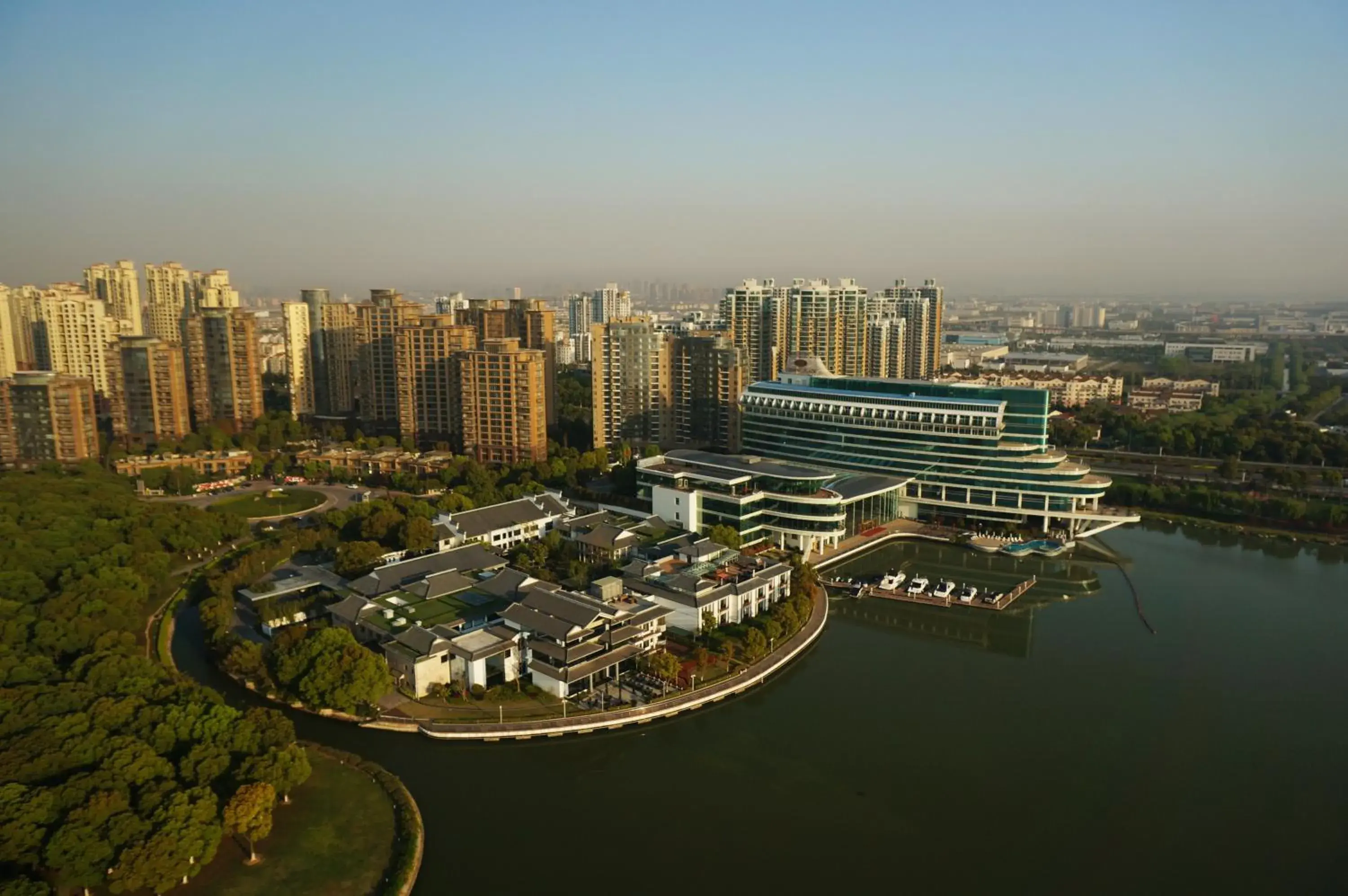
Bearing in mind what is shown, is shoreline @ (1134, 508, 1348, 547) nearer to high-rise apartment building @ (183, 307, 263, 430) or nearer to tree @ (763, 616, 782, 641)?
tree @ (763, 616, 782, 641)

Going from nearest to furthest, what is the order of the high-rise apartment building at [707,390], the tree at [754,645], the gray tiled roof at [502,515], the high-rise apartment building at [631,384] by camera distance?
1. the tree at [754,645]
2. the gray tiled roof at [502,515]
3. the high-rise apartment building at [707,390]
4. the high-rise apartment building at [631,384]

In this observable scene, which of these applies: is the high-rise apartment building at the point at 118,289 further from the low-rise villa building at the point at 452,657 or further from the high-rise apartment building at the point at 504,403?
the low-rise villa building at the point at 452,657

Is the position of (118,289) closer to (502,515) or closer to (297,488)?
(297,488)

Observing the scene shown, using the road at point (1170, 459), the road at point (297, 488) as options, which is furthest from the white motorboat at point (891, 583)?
the road at point (1170, 459)

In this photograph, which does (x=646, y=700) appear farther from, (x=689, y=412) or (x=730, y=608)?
(x=689, y=412)

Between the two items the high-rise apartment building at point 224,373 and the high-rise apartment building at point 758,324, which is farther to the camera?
the high-rise apartment building at point 758,324
